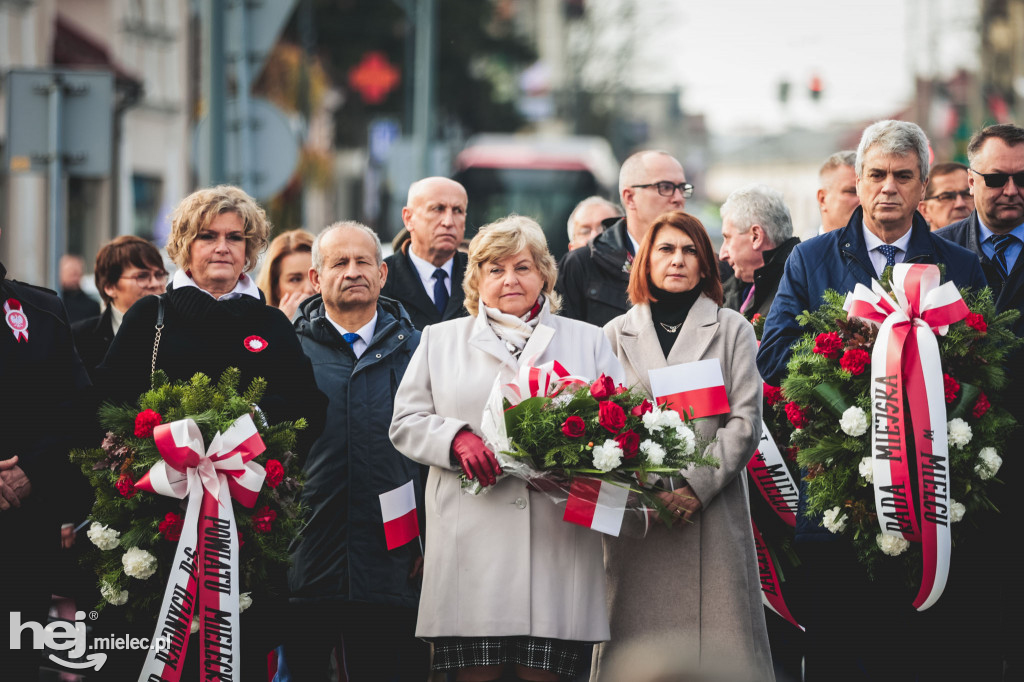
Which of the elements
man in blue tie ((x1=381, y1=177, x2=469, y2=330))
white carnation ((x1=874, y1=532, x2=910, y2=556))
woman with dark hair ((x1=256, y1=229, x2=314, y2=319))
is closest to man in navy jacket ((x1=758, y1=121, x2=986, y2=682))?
white carnation ((x1=874, y1=532, x2=910, y2=556))

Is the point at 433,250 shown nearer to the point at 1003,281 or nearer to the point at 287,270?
the point at 287,270

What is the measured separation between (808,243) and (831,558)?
140 centimetres

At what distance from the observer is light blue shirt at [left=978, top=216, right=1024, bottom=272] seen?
664 centimetres

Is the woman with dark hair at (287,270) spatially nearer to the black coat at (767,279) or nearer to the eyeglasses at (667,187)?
the eyeglasses at (667,187)

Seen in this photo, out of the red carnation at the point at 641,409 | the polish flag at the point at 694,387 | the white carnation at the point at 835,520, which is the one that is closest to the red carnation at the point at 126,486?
the red carnation at the point at 641,409

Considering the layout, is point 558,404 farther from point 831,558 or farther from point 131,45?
point 131,45

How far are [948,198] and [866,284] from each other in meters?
2.88

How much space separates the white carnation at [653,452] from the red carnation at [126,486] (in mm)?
1897

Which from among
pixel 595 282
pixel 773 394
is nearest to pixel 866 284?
pixel 773 394

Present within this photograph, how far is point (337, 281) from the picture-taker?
6.36 m

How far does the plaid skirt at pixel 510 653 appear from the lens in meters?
5.33

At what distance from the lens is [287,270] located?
308 inches

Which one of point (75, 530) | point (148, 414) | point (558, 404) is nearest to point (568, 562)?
point (558, 404)

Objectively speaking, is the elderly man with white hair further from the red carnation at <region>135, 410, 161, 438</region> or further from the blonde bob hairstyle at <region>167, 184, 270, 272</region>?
the red carnation at <region>135, 410, 161, 438</region>
